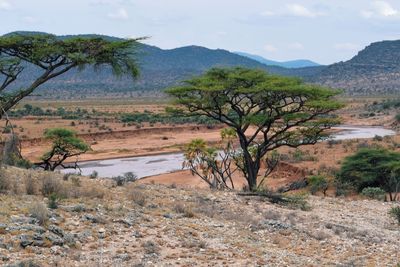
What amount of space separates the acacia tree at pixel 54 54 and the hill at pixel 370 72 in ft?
428

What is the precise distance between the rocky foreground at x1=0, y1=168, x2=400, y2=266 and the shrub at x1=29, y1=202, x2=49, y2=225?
0.02 meters

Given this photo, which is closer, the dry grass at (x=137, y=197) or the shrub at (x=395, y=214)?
the dry grass at (x=137, y=197)

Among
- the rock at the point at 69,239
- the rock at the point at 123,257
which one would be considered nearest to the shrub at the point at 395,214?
the rock at the point at 123,257

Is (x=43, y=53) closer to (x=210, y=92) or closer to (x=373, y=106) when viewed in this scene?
(x=210, y=92)

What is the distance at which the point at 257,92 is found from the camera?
20.1 metres

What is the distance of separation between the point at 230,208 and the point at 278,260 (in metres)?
4.78

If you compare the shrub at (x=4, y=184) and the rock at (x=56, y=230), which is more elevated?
the shrub at (x=4, y=184)

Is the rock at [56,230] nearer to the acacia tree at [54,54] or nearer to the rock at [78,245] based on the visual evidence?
the rock at [78,245]

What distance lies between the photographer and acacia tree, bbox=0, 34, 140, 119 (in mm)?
15352

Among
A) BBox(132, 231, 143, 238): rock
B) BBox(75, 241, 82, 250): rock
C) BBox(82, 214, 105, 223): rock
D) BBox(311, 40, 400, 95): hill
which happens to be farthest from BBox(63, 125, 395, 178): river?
BBox(311, 40, 400, 95): hill

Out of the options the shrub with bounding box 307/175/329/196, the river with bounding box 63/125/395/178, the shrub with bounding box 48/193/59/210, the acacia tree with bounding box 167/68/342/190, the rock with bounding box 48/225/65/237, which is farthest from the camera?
the river with bounding box 63/125/395/178

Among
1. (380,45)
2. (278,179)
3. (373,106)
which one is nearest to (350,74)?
(380,45)

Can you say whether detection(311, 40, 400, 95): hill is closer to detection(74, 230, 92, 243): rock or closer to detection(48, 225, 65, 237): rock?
detection(74, 230, 92, 243): rock

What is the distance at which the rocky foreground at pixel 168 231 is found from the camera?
9.59m
